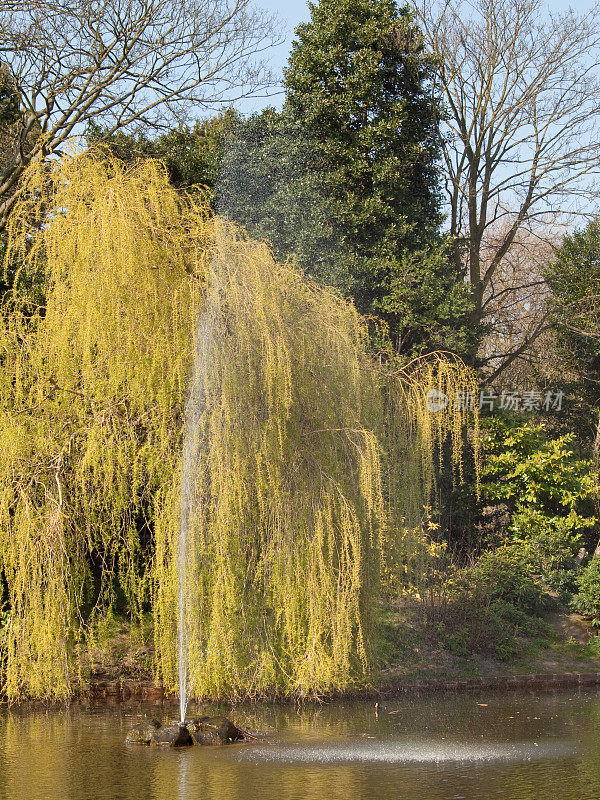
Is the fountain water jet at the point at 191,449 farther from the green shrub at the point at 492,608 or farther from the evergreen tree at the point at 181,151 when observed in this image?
the evergreen tree at the point at 181,151

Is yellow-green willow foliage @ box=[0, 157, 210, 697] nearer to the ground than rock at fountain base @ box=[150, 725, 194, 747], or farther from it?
farther from it

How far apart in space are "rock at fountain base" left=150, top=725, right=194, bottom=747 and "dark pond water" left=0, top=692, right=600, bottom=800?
173 millimetres

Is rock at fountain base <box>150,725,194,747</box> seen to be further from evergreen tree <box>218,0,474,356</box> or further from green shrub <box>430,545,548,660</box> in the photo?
evergreen tree <box>218,0,474,356</box>

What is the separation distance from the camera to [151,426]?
408 inches

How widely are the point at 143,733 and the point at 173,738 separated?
34cm

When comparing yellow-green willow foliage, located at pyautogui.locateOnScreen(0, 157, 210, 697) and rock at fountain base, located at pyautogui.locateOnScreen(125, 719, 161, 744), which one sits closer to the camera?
rock at fountain base, located at pyautogui.locateOnScreen(125, 719, 161, 744)

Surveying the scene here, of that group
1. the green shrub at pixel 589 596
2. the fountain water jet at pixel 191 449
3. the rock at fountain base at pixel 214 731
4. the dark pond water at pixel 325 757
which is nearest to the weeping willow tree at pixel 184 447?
the fountain water jet at pixel 191 449

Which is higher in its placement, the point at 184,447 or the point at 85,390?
the point at 85,390

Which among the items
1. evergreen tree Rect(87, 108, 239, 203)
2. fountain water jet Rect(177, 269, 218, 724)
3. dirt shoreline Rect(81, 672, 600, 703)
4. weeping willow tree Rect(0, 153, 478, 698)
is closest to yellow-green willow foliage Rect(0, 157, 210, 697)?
weeping willow tree Rect(0, 153, 478, 698)

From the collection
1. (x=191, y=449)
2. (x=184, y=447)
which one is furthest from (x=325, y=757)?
(x=184, y=447)

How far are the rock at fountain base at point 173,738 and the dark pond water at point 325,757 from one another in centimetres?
17

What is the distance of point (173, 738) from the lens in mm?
9016

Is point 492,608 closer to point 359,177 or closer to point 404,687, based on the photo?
point 404,687

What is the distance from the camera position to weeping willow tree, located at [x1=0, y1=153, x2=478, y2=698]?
9734mm
